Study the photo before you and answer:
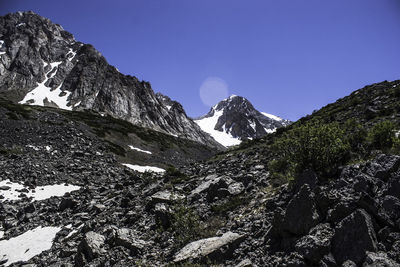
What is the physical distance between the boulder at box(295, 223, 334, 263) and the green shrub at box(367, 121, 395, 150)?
208 inches

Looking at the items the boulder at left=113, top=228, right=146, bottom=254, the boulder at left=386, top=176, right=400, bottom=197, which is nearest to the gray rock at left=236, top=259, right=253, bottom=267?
the boulder at left=386, top=176, right=400, bottom=197

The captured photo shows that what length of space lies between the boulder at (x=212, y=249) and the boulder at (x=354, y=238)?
3.00 m

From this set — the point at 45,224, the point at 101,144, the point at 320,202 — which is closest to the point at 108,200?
the point at 45,224

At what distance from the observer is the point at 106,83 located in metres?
150

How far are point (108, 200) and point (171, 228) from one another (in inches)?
367

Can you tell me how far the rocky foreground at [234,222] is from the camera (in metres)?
5.26

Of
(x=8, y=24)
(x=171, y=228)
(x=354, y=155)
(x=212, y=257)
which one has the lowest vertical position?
(x=212, y=257)

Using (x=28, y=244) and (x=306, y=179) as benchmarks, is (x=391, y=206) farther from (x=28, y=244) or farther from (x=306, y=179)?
(x=28, y=244)

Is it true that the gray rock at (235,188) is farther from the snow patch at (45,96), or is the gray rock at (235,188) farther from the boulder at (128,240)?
the snow patch at (45,96)

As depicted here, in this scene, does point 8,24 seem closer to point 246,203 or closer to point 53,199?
point 53,199

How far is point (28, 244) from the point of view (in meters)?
13.7

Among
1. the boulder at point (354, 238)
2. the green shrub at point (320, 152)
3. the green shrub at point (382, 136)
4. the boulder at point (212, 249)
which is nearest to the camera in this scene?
the boulder at point (354, 238)

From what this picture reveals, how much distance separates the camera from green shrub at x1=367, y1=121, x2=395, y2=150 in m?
8.90

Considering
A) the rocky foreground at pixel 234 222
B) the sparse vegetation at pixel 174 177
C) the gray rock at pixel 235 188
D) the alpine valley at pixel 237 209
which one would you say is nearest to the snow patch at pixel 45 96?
the alpine valley at pixel 237 209
